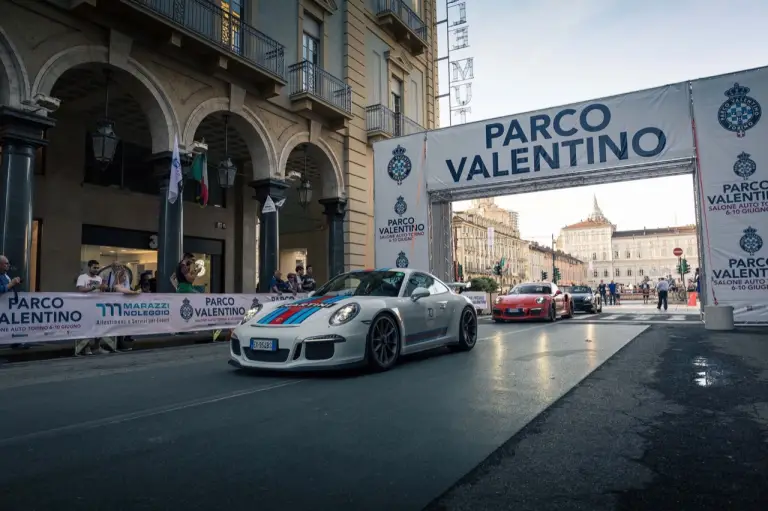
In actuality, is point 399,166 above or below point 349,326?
above

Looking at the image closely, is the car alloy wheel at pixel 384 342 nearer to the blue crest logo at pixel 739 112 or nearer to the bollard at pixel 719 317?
the bollard at pixel 719 317

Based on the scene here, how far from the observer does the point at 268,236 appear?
16.0m

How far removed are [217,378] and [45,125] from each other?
7088 millimetres

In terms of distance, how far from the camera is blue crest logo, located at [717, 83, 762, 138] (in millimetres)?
13469

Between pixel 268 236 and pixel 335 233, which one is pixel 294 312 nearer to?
pixel 268 236

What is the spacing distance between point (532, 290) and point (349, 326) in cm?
1286

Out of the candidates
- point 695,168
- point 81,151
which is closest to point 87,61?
point 81,151

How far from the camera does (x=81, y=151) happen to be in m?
14.6

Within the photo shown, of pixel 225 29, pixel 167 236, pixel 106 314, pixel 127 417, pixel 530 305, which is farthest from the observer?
pixel 530 305

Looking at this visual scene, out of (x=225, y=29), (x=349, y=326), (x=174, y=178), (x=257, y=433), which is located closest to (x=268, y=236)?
(x=174, y=178)

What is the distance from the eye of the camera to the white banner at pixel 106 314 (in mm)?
Result: 8281

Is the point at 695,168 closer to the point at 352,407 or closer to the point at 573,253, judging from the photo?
the point at 352,407

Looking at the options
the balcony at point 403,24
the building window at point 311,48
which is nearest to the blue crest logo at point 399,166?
the building window at point 311,48

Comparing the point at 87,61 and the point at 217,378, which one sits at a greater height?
the point at 87,61
